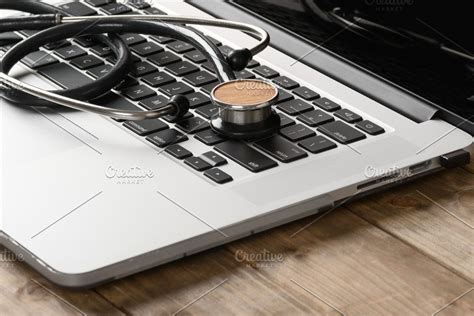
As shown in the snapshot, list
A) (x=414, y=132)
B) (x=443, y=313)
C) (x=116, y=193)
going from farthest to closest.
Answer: (x=414, y=132), (x=116, y=193), (x=443, y=313)

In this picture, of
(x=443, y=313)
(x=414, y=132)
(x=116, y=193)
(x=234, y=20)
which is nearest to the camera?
(x=443, y=313)

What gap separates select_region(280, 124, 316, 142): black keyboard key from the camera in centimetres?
99

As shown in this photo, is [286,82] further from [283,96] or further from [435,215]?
[435,215]

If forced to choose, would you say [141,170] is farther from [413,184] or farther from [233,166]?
[413,184]

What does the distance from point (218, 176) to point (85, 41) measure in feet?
1.13

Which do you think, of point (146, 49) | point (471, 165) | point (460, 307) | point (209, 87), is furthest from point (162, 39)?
point (460, 307)

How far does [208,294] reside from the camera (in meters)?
0.80

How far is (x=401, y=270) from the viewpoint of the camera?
0.83 metres

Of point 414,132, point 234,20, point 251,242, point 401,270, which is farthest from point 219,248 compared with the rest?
point 234,20

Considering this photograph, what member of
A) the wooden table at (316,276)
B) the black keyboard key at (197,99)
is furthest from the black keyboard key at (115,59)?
the wooden table at (316,276)

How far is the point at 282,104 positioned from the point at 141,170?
0.19 metres

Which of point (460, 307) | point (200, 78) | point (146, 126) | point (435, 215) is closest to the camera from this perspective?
point (460, 307)

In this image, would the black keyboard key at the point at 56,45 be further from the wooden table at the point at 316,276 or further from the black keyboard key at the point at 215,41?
the wooden table at the point at 316,276

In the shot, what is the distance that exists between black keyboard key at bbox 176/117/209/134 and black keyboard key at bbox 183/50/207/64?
14cm
